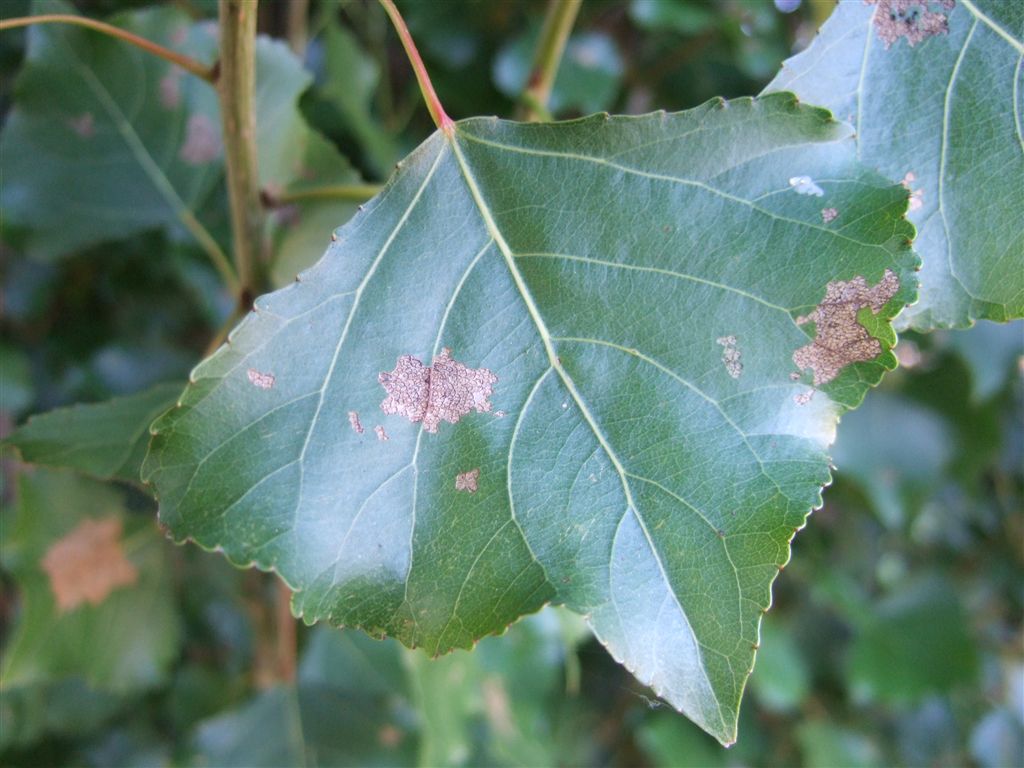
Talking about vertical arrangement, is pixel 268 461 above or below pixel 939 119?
below

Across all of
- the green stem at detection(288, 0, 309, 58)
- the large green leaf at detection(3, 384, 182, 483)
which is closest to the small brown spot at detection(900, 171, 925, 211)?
the large green leaf at detection(3, 384, 182, 483)

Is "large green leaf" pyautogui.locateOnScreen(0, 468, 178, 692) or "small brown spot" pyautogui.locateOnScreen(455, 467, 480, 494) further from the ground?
"small brown spot" pyautogui.locateOnScreen(455, 467, 480, 494)

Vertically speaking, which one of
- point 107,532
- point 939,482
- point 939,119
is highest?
point 939,119

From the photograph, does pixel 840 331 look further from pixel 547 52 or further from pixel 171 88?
pixel 171 88

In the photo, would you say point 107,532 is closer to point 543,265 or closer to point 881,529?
point 543,265

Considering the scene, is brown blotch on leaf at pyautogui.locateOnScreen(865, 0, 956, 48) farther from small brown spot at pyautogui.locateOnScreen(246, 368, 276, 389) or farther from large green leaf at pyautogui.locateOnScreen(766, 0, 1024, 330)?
small brown spot at pyautogui.locateOnScreen(246, 368, 276, 389)

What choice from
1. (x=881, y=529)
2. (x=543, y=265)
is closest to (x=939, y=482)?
(x=881, y=529)

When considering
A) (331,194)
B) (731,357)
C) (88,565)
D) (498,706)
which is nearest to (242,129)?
(331,194)
